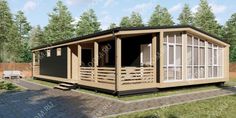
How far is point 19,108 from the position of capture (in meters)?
9.89

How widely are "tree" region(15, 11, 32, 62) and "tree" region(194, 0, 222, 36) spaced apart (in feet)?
98.3

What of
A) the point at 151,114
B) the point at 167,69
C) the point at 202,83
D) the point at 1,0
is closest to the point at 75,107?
the point at 151,114

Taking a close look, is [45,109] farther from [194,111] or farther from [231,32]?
[231,32]

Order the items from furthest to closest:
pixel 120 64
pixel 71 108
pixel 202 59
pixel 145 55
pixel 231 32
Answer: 1. pixel 231 32
2. pixel 202 59
3. pixel 145 55
4. pixel 120 64
5. pixel 71 108

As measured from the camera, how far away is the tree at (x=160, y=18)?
5359 centimetres

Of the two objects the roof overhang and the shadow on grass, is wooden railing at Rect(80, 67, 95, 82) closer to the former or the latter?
the roof overhang

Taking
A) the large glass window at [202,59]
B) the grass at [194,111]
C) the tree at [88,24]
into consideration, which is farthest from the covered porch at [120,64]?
the tree at [88,24]

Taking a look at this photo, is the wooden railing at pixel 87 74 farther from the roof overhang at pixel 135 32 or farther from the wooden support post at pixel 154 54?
the wooden support post at pixel 154 54

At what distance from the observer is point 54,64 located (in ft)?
67.6

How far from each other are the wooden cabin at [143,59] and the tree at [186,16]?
35511 mm

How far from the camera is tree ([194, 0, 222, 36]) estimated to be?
45688mm

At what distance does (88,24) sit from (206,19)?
20.8 m

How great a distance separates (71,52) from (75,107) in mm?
8417

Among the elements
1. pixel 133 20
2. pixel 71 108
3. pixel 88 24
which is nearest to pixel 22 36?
pixel 88 24
